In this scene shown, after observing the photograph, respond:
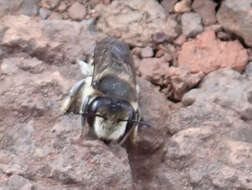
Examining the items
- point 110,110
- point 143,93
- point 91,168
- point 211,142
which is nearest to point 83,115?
point 110,110

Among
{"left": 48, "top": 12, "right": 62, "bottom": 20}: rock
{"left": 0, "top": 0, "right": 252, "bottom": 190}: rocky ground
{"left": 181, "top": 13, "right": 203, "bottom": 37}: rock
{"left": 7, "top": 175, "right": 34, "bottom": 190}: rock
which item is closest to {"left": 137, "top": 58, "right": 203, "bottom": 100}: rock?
{"left": 0, "top": 0, "right": 252, "bottom": 190}: rocky ground

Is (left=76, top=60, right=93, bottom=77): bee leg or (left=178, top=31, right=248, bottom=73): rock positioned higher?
(left=76, top=60, right=93, bottom=77): bee leg

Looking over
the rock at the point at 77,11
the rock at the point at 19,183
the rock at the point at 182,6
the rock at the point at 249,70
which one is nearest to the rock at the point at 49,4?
the rock at the point at 77,11

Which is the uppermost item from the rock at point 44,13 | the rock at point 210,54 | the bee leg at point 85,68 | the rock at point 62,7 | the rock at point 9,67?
the rock at point 9,67

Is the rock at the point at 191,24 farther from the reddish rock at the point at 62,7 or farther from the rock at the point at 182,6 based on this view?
the reddish rock at the point at 62,7

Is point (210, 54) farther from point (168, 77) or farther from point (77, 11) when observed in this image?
point (77, 11)

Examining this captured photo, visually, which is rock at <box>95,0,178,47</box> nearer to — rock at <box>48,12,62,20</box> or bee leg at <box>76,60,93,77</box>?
rock at <box>48,12,62,20</box>

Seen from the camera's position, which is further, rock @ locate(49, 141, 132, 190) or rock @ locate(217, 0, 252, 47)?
rock @ locate(217, 0, 252, 47)
